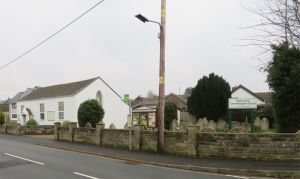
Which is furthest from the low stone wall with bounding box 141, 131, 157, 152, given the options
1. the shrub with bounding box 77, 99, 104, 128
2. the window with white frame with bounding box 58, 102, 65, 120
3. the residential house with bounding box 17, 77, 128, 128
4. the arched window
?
the window with white frame with bounding box 58, 102, 65, 120

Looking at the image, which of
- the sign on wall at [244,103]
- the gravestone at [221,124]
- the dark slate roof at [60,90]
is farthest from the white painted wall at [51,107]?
the sign on wall at [244,103]

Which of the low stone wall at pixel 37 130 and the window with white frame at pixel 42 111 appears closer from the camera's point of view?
the low stone wall at pixel 37 130

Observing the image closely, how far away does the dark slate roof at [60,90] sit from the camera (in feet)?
192

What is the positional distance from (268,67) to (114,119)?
41.8 metres

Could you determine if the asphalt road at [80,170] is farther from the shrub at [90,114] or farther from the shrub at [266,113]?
the shrub at [266,113]

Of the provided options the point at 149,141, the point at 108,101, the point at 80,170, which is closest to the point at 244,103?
the point at 149,141

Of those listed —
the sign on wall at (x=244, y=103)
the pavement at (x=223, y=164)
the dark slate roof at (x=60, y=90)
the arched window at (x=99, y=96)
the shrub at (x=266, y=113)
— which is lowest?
the pavement at (x=223, y=164)

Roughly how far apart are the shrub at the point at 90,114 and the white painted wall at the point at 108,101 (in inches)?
624

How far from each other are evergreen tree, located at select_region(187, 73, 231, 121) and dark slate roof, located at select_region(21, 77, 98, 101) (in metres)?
13.7

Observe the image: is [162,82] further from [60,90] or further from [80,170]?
[60,90]

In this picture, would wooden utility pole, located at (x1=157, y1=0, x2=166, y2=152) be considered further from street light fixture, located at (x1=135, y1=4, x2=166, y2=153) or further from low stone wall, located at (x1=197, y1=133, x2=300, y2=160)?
low stone wall, located at (x1=197, y1=133, x2=300, y2=160)

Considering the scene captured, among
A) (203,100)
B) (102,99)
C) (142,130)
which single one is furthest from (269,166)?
(102,99)

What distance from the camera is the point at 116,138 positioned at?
1021 inches

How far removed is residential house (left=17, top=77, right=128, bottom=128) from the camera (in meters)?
57.7
